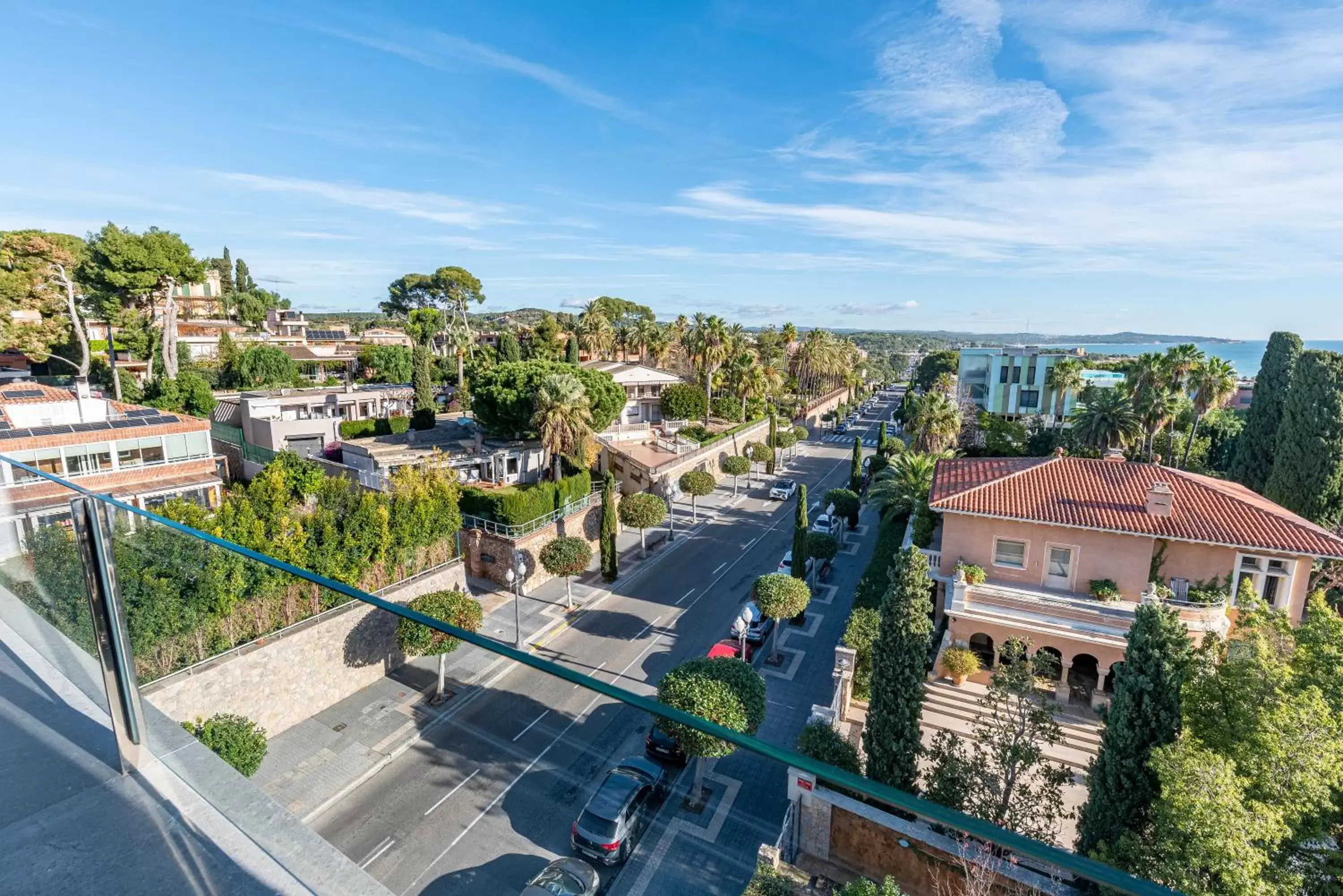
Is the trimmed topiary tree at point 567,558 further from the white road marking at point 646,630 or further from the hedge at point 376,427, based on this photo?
the hedge at point 376,427

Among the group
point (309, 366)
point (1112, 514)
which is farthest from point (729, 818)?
point (309, 366)

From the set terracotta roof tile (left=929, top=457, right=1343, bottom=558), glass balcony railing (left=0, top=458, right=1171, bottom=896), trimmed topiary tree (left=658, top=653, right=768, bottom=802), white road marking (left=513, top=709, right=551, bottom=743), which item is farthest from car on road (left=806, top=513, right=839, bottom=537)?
white road marking (left=513, top=709, right=551, bottom=743)

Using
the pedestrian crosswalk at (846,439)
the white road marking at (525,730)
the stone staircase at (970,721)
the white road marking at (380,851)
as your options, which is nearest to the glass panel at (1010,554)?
the stone staircase at (970,721)

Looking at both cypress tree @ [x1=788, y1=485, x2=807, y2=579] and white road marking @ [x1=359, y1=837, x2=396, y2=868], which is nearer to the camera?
white road marking @ [x1=359, y1=837, x2=396, y2=868]

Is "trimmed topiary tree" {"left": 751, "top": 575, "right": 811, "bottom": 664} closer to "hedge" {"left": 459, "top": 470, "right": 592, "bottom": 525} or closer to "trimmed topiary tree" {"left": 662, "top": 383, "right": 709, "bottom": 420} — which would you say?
"hedge" {"left": 459, "top": 470, "right": 592, "bottom": 525}

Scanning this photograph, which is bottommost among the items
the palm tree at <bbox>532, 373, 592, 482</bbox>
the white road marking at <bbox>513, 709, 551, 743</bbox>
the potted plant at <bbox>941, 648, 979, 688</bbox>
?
the potted plant at <bbox>941, 648, 979, 688</bbox>
